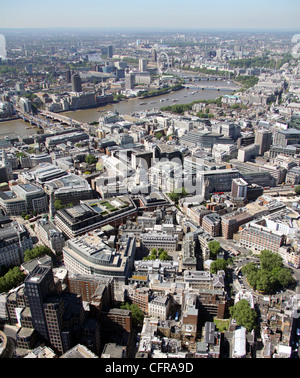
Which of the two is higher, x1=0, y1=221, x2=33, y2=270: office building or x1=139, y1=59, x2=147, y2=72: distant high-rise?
x1=139, y1=59, x2=147, y2=72: distant high-rise

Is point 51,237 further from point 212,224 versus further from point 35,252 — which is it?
point 212,224

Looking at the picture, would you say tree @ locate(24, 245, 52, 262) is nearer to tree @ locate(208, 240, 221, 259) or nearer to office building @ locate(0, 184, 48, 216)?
office building @ locate(0, 184, 48, 216)

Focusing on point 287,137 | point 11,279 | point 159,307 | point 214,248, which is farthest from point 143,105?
point 159,307

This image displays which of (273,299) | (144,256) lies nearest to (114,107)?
(144,256)

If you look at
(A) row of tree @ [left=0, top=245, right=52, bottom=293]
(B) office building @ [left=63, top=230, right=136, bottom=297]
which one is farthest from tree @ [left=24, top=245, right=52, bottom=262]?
(B) office building @ [left=63, top=230, right=136, bottom=297]

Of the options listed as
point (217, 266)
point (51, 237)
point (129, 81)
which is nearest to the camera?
point (217, 266)

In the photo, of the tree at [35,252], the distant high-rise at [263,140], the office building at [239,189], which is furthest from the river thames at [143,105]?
the office building at [239,189]

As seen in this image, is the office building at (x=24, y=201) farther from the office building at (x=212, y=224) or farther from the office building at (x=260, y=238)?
the office building at (x=260, y=238)

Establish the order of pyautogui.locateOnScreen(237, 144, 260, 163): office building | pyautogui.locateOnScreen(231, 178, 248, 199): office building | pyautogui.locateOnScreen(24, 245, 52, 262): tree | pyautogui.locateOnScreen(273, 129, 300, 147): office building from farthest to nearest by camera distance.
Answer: pyautogui.locateOnScreen(273, 129, 300, 147): office building → pyautogui.locateOnScreen(237, 144, 260, 163): office building → pyautogui.locateOnScreen(231, 178, 248, 199): office building → pyautogui.locateOnScreen(24, 245, 52, 262): tree
